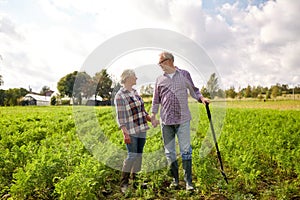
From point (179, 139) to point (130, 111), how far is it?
0.81 metres

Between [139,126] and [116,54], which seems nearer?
[139,126]

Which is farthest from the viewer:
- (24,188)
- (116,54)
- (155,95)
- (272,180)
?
(272,180)

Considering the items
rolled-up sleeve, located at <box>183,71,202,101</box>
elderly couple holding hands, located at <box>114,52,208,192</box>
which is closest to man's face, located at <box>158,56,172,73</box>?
elderly couple holding hands, located at <box>114,52,208,192</box>

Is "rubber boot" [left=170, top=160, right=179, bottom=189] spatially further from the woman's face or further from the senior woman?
the woman's face

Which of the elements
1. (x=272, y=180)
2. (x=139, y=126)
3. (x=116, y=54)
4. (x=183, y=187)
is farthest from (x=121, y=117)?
(x=272, y=180)

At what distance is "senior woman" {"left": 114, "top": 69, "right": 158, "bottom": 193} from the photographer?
172 inches

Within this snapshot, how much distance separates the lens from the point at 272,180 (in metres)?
5.40

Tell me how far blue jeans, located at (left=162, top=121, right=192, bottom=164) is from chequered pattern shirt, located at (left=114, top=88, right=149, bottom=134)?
351 mm

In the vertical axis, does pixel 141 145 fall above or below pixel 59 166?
above

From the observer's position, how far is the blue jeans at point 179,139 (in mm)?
4422

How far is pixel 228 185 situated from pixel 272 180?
1321 millimetres

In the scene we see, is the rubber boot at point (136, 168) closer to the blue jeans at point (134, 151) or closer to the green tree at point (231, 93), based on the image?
the blue jeans at point (134, 151)

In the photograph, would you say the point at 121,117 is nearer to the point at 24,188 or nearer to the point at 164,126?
the point at 164,126

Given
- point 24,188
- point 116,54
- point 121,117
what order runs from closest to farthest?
1. point 24,188
2. point 121,117
3. point 116,54
